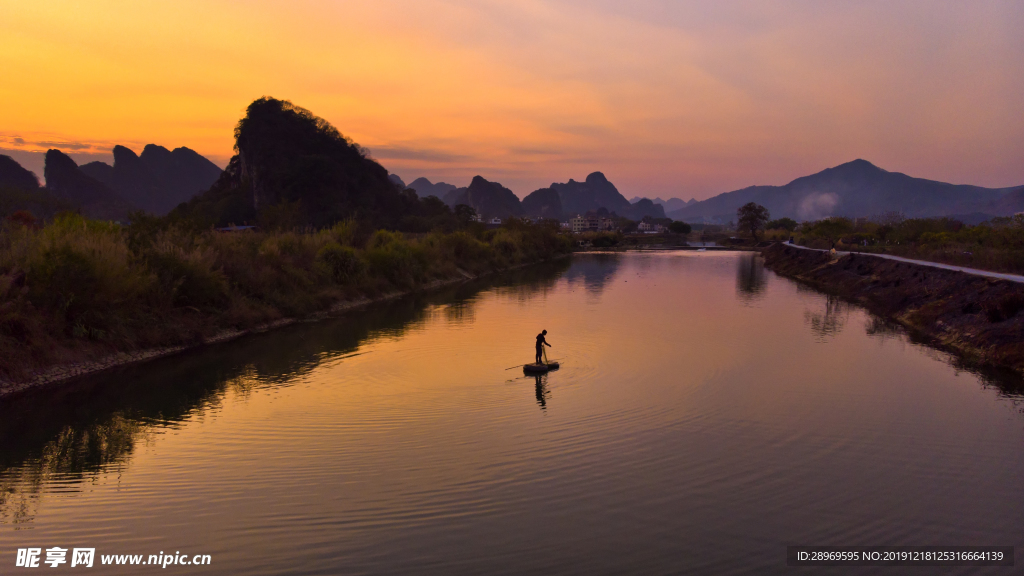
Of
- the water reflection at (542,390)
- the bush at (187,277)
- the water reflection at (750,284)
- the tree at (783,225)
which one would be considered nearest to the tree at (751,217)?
the tree at (783,225)

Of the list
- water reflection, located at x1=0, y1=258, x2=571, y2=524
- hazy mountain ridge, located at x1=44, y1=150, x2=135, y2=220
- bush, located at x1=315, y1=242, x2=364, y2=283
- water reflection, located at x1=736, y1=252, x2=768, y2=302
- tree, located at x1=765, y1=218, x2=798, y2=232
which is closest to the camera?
water reflection, located at x1=0, y1=258, x2=571, y2=524

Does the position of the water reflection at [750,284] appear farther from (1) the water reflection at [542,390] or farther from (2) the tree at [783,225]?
(2) the tree at [783,225]

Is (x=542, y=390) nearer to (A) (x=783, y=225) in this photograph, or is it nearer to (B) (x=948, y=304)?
(B) (x=948, y=304)

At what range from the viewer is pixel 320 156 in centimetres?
11650

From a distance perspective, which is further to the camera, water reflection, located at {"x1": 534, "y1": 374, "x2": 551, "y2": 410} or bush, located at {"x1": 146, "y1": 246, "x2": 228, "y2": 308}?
bush, located at {"x1": 146, "y1": 246, "x2": 228, "y2": 308}

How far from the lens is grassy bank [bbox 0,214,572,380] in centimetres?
1738

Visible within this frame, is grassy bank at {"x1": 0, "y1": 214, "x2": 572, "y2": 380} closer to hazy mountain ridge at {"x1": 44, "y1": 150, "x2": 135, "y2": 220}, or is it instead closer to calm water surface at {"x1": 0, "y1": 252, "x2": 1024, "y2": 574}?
calm water surface at {"x1": 0, "y1": 252, "x2": 1024, "y2": 574}

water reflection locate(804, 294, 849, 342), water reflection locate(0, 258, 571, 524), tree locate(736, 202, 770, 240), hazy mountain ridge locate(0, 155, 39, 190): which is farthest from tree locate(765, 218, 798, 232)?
hazy mountain ridge locate(0, 155, 39, 190)

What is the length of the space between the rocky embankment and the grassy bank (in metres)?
28.3

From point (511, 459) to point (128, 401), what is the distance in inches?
432

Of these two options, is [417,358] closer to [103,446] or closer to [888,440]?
[103,446]

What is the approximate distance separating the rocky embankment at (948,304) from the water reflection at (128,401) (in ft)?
73.6

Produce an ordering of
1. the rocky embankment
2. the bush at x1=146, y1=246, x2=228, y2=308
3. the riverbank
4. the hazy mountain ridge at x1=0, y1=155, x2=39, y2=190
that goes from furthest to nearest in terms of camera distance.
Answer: the hazy mountain ridge at x1=0, y1=155, x2=39, y2=190
the bush at x1=146, y1=246, x2=228, y2=308
the rocky embankment
the riverbank

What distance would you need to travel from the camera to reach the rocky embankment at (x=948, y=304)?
68.1 feet
